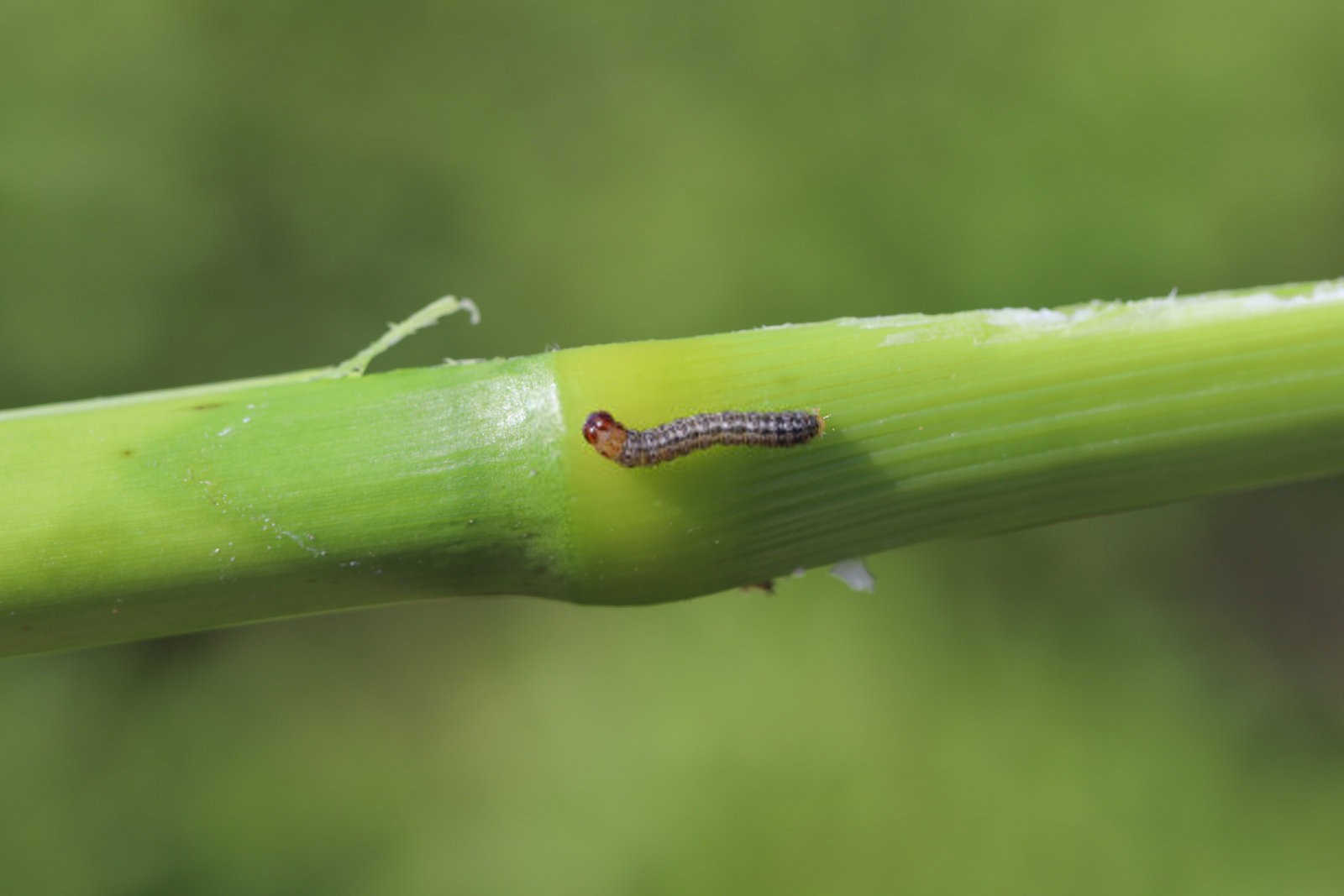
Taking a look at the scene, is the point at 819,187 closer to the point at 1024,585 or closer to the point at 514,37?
the point at 514,37

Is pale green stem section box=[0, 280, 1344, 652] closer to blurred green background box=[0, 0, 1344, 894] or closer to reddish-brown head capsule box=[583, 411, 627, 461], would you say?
reddish-brown head capsule box=[583, 411, 627, 461]

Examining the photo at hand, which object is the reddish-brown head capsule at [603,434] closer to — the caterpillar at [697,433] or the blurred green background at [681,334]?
the caterpillar at [697,433]

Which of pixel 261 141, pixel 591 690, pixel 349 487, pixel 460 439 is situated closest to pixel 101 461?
pixel 349 487

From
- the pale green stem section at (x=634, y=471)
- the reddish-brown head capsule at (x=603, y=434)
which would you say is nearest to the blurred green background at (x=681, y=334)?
the pale green stem section at (x=634, y=471)

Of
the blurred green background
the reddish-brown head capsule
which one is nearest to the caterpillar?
the reddish-brown head capsule

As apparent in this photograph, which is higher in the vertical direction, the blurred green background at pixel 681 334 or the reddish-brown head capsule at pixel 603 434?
the blurred green background at pixel 681 334

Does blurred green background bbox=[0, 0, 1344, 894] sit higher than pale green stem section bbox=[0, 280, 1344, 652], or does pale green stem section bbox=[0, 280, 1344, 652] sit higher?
blurred green background bbox=[0, 0, 1344, 894]
